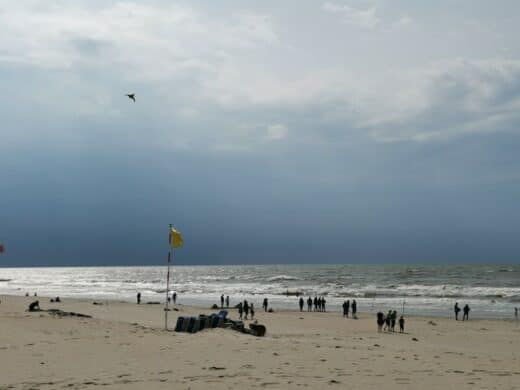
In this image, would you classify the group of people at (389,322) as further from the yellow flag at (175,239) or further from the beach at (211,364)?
the yellow flag at (175,239)

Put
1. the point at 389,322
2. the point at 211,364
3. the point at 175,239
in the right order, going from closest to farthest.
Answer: the point at 211,364
the point at 175,239
the point at 389,322

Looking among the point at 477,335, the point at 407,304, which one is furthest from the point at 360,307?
the point at 477,335

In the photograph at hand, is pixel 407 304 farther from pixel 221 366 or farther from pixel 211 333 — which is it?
pixel 221 366

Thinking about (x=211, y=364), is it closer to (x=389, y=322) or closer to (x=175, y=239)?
(x=175, y=239)

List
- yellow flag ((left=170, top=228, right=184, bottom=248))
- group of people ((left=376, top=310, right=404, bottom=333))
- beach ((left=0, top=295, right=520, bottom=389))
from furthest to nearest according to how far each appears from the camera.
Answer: group of people ((left=376, top=310, right=404, bottom=333)), yellow flag ((left=170, top=228, right=184, bottom=248)), beach ((left=0, top=295, right=520, bottom=389))

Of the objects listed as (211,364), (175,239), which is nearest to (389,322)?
(175,239)

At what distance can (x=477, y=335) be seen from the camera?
25.9 metres

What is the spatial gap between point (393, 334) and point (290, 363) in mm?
14572

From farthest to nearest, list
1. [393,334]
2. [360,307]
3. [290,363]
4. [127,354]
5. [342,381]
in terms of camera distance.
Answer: [360,307] → [393,334] → [127,354] → [290,363] → [342,381]

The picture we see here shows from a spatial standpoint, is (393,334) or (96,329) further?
(393,334)

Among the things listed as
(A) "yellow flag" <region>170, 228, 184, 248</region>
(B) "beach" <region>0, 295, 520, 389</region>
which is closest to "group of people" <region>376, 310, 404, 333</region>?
(B) "beach" <region>0, 295, 520, 389</region>

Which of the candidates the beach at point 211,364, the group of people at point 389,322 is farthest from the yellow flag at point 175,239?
the group of people at point 389,322

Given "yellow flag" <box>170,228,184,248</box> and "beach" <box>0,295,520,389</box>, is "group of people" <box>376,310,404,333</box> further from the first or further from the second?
"yellow flag" <box>170,228,184,248</box>

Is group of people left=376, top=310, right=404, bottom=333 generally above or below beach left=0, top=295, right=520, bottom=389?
below
